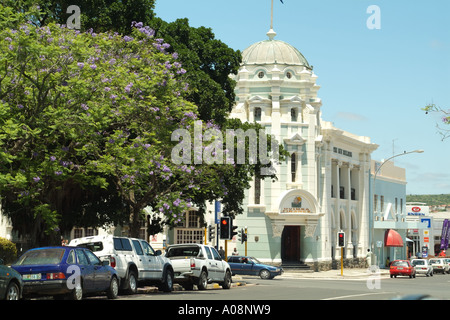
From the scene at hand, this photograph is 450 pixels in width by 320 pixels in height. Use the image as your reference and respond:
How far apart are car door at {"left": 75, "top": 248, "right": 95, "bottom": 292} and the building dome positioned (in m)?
39.0

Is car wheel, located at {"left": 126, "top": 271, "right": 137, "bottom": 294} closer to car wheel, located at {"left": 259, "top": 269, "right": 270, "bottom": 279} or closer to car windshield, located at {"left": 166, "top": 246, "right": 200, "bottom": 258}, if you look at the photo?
car windshield, located at {"left": 166, "top": 246, "right": 200, "bottom": 258}

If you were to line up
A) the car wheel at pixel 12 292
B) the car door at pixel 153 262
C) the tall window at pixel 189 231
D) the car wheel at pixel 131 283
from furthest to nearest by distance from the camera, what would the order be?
the tall window at pixel 189 231 < the car door at pixel 153 262 < the car wheel at pixel 131 283 < the car wheel at pixel 12 292

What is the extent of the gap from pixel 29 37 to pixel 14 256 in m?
17.7

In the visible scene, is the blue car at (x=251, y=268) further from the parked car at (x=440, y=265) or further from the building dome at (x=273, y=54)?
the parked car at (x=440, y=265)

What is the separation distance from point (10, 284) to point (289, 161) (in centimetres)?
4012

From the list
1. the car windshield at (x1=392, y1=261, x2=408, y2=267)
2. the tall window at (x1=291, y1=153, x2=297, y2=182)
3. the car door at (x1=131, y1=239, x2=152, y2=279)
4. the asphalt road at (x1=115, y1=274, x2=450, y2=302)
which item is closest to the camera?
the asphalt road at (x1=115, y1=274, x2=450, y2=302)

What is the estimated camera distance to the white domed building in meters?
55.4

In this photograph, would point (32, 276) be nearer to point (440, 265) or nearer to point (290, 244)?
point (290, 244)

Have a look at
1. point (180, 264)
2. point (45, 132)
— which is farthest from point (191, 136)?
point (45, 132)

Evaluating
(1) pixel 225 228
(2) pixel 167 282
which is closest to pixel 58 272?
(2) pixel 167 282

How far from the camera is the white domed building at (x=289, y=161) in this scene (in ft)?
182

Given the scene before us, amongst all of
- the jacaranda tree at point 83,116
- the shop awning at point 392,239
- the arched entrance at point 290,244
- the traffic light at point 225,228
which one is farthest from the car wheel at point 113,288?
the shop awning at point 392,239

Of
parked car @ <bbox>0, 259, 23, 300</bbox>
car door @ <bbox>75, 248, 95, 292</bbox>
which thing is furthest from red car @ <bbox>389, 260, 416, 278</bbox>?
parked car @ <bbox>0, 259, 23, 300</bbox>

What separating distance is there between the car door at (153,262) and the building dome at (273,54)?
3368cm
